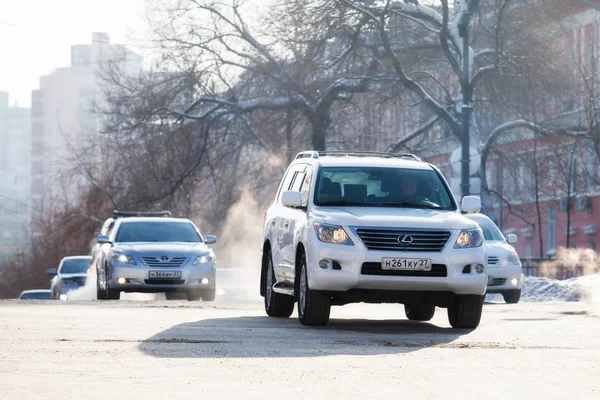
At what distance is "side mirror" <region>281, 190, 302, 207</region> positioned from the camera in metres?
17.2

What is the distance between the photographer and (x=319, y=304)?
55.0 feet

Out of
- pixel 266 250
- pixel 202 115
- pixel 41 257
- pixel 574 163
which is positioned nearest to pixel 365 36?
pixel 202 115

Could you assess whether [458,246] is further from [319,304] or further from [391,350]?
[391,350]

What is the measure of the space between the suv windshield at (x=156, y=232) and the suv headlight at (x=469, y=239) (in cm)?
1273

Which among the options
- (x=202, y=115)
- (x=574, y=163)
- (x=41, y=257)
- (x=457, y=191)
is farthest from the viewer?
(x=41, y=257)

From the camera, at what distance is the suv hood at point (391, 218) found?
1633 cm

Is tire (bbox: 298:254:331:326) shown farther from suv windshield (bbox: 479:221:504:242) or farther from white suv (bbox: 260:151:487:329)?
suv windshield (bbox: 479:221:504:242)

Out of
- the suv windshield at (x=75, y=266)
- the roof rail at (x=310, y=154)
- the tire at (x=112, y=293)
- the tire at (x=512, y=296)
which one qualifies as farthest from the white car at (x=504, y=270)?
the suv windshield at (x=75, y=266)

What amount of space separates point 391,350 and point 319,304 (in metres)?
3.03

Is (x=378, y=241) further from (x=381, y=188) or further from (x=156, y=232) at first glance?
(x=156, y=232)

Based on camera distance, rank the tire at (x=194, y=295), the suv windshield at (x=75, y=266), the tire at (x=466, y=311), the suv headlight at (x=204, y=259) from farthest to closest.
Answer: the suv windshield at (x=75, y=266)
the tire at (x=194, y=295)
the suv headlight at (x=204, y=259)
the tire at (x=466, y=311)

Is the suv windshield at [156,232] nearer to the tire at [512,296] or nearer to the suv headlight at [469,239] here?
the tire at [512,296]

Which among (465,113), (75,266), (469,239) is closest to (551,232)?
(75,266)

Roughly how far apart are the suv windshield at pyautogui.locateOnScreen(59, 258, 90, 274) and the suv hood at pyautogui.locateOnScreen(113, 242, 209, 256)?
19.3 metres
